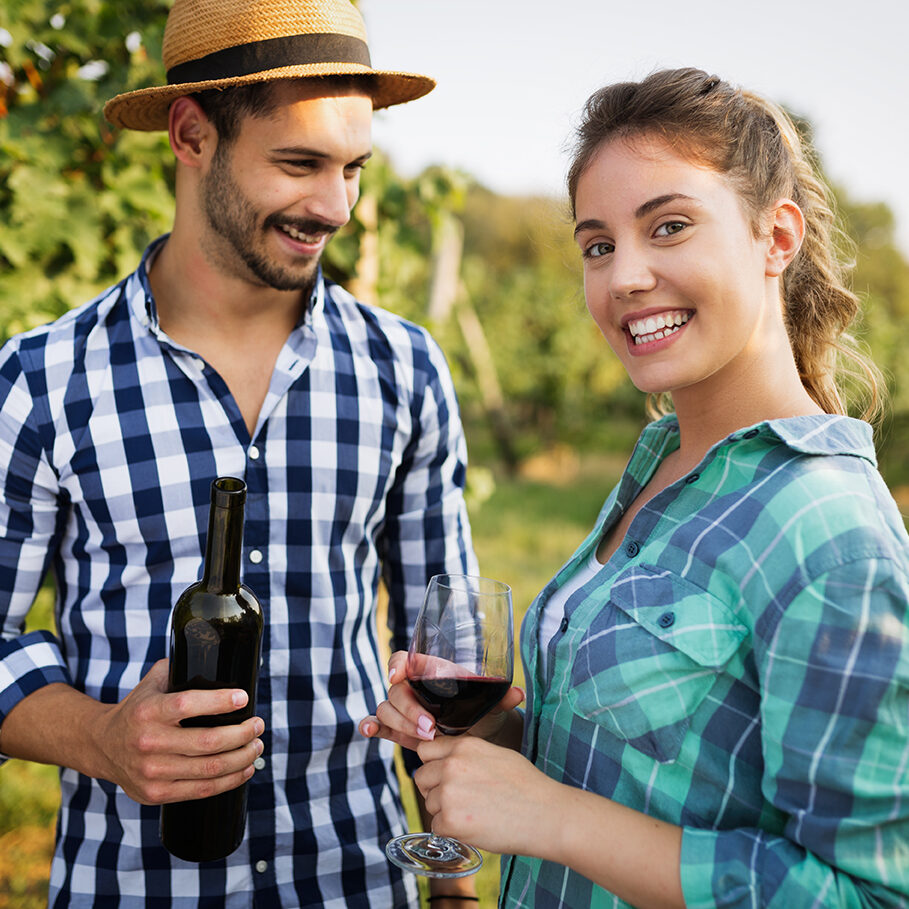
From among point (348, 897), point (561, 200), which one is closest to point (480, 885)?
point (348, 897)

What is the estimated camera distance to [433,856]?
171cm

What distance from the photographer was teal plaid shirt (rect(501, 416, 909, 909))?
1.17m

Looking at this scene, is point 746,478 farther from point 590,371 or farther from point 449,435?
point 590,371

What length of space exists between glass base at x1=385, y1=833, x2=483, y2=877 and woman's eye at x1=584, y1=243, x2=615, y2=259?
1126 millimetres

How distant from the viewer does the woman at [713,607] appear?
1185 millimetres

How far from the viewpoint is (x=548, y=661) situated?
167 cm

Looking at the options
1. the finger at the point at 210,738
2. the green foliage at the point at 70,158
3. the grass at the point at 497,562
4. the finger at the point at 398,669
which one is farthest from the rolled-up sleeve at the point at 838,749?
the grass at the point at 497,562

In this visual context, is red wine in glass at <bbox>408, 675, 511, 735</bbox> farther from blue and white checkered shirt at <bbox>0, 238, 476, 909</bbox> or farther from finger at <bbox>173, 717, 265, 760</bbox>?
blue and white checkered shirt at <bbox>0, 238, 476, 909</bbox>

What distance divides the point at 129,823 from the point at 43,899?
2.02 metres

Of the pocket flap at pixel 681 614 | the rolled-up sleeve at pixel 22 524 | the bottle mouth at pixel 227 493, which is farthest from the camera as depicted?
the rolled-up sleeve at pixel 22 524

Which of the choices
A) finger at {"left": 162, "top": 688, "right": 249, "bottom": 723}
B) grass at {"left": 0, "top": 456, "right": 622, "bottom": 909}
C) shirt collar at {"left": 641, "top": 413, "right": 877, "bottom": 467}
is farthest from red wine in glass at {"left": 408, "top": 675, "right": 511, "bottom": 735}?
grass at {"left": 0, "top": 456, "right": 622, "bottom": 909}

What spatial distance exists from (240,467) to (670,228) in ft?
3.53

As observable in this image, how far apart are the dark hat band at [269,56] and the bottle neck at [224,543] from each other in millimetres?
1084

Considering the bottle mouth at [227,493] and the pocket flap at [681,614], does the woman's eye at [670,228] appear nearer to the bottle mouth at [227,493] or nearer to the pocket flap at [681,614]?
the pocket flap at [681,614]
